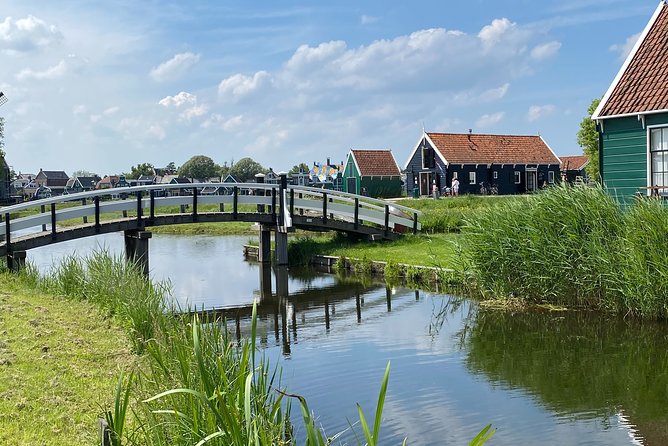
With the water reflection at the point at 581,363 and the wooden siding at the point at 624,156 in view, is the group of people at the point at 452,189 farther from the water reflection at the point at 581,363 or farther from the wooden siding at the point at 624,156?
the water reflection at the point at 581,363

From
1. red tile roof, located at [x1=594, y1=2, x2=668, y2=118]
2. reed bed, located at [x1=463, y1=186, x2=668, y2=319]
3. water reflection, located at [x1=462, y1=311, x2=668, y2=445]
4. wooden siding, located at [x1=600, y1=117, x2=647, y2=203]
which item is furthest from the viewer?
wooden siding, located at [x1=600, y1=117, x2=647, y2=203]

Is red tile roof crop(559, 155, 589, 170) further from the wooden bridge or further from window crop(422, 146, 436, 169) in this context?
the wooden bridge

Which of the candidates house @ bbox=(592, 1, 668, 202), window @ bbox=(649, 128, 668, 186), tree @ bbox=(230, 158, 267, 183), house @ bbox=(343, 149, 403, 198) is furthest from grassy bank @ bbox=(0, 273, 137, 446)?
tree @ bbox=(230, 158, 267, 183)

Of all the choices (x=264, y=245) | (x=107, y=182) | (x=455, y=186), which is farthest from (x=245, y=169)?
(x=264, y=245)

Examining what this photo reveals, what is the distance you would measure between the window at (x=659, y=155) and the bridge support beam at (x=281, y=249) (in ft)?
31.7

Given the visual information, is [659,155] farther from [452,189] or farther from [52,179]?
[52,179]

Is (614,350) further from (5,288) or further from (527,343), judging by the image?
(5,288)

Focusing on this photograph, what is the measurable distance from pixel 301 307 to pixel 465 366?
19.4 ft

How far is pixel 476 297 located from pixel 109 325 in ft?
23.1

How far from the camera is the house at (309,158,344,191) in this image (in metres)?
55.3

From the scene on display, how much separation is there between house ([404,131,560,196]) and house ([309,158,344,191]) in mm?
10069

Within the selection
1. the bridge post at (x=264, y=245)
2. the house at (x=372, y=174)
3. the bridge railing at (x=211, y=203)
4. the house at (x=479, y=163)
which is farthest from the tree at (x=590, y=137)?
the bridge post at (x=264, y=245)

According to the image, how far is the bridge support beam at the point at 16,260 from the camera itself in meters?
15.5

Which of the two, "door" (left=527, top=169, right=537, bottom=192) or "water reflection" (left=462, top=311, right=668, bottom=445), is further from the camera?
"door" (left=527, top=169, right=537, bottom=192)
